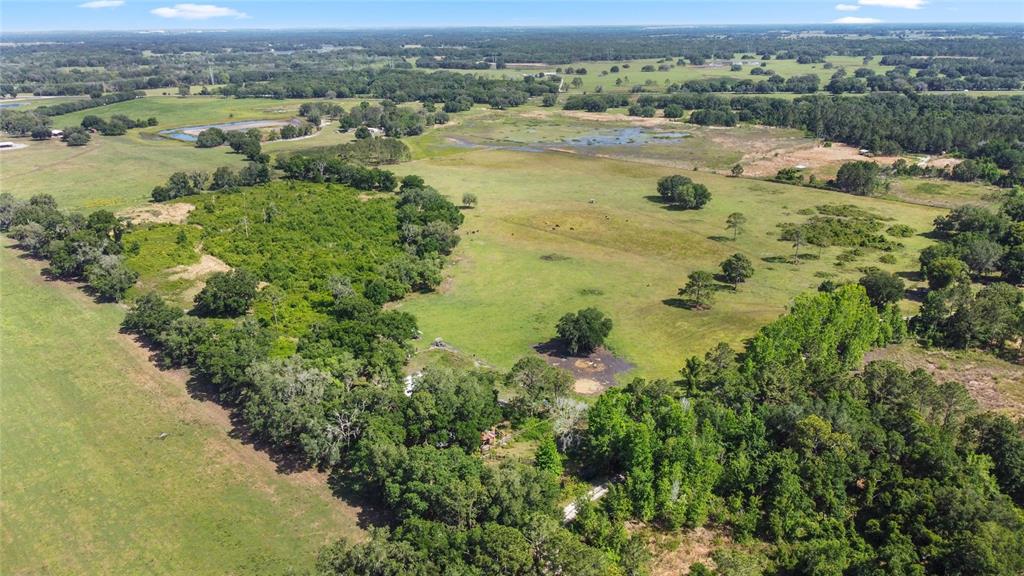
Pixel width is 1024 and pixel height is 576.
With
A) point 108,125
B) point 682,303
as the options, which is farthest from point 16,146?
point 682,303

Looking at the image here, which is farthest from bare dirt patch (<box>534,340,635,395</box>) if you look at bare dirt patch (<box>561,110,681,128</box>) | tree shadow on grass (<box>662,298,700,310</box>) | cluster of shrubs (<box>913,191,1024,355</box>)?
bare dirt patch (<box>561,110,681,128</box>)

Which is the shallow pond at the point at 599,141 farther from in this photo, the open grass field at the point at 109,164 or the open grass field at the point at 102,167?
the open grass field at the point at 102,167

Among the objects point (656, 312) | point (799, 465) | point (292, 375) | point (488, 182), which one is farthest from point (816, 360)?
point (488, 182)

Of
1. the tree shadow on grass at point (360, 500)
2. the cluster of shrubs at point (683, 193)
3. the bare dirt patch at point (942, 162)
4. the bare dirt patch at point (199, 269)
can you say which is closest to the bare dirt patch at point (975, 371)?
the tree shadow on grass at point (360, 500)

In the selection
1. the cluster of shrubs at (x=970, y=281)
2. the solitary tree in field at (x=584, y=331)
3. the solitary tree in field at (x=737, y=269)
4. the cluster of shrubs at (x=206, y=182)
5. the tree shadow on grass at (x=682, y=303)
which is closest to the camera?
the solitary tree in field at (x=584, y=331)

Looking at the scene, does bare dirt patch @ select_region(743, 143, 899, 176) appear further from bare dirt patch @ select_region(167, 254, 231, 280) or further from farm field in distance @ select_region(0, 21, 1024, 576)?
bare dirt patch @ select_region(167, 254, 231, 280)

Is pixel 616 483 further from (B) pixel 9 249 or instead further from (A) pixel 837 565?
(B) pixel 9 249
